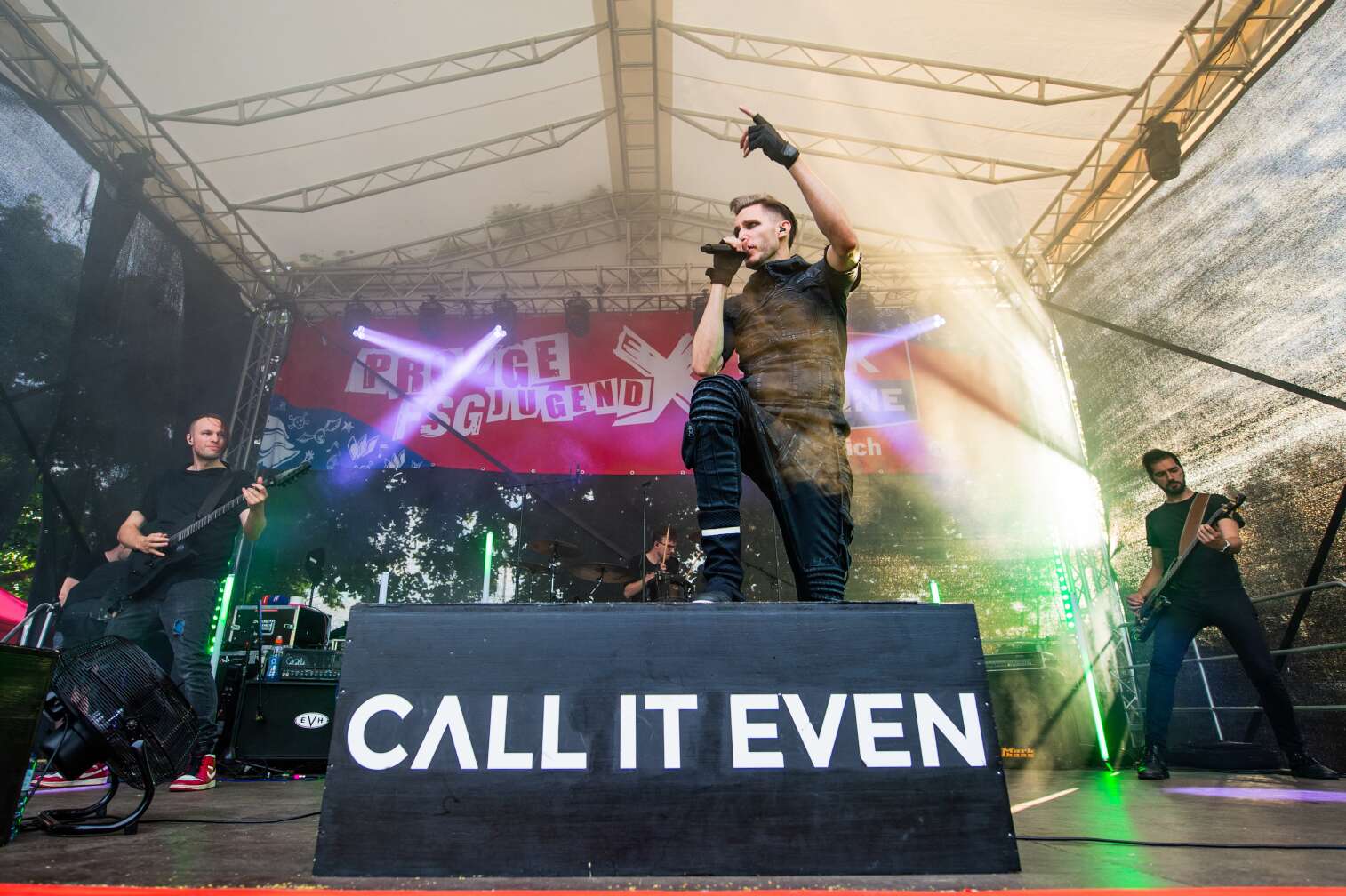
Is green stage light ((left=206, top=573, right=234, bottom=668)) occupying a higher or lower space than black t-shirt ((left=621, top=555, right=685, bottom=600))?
lower

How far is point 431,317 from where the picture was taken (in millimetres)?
9070

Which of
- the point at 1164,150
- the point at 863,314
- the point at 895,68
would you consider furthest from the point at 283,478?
the point at 1164,150

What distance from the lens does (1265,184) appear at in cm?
502

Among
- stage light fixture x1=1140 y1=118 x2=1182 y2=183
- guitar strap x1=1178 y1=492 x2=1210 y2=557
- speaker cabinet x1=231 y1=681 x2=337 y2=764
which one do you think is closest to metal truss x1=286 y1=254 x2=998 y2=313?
stage light fixture x1=1140 y1=118 x2=1182 y2=183

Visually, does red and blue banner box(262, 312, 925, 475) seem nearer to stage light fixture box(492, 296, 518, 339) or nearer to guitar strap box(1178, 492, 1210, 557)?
stage light fixture box(492, 296, 518, 339)

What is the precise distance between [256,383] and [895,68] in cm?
770

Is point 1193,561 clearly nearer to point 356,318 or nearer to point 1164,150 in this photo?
point 1164,150

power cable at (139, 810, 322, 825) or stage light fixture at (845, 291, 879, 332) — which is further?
stage light fixture at (845, 291, 879, 332)

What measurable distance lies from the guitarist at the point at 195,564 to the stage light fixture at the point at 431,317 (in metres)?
4.93

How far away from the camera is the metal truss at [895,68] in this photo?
6.22m

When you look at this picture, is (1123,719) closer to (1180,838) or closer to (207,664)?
(1180,838)

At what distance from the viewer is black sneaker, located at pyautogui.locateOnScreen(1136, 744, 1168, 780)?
13.2 ft

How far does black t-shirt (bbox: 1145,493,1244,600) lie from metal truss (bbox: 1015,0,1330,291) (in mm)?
3395

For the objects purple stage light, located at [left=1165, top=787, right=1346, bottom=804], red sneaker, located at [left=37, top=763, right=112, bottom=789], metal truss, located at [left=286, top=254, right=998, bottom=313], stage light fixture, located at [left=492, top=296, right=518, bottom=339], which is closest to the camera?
purple stage light, located at [left=1165, top=787, right=1346, bottom=804]
